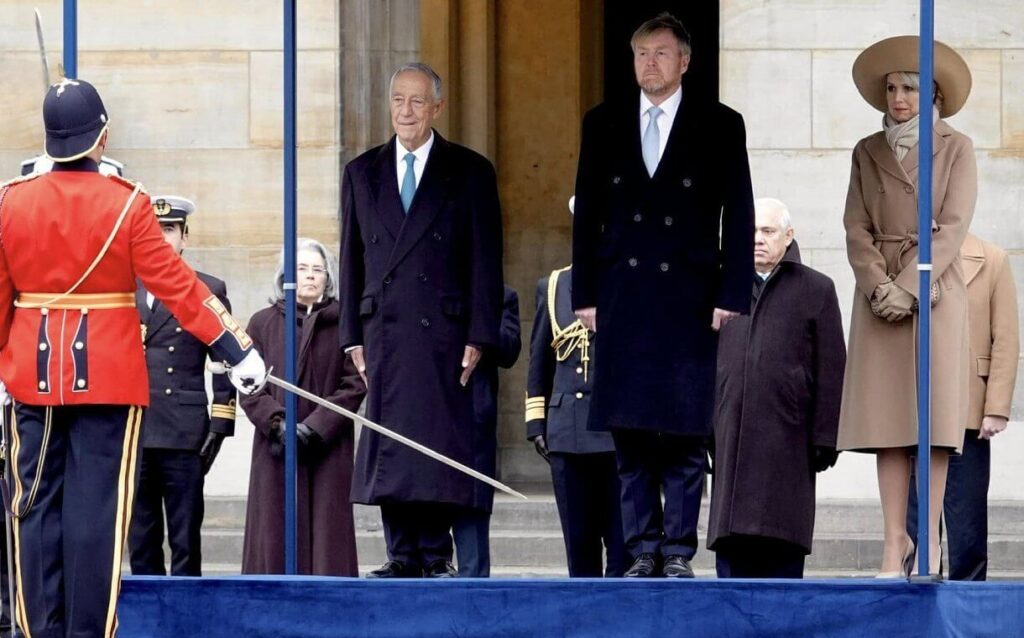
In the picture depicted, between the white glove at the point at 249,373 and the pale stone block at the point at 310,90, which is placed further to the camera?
the pale stone block at the point at 310,90

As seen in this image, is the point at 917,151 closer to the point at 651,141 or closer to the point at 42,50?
the point at 651,141

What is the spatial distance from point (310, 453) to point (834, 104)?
12.3 feet

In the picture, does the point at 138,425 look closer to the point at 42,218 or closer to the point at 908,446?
the point at 42,218

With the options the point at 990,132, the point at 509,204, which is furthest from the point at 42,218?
the point at 509,204

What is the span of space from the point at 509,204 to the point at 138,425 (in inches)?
294

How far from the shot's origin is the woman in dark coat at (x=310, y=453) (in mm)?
10375

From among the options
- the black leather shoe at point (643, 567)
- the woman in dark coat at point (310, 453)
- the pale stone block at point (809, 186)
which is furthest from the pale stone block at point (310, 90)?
the black leather shoe at point (643, 567)

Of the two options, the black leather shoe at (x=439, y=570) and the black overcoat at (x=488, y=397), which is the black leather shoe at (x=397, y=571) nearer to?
the black leather shoe at (x=439, y=570)

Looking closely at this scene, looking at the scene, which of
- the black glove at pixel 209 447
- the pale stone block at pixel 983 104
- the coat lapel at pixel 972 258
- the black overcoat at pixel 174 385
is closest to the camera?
the coat lapel at pixel 972 258

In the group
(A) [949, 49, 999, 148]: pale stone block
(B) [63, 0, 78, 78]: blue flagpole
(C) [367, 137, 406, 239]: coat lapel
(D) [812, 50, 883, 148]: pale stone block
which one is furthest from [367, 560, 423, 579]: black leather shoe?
(A) [949, 49, 999, 148]: pale stone block

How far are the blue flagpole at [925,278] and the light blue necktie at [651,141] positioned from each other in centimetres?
90

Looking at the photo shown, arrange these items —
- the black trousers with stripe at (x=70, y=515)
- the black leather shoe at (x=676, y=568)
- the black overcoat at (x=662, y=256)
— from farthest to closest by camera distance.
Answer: the black overcoat at (x=662, y=256)
the black leather shoe at (x=676, y=568)
the black trousers with stripe at (x=70, y=515)

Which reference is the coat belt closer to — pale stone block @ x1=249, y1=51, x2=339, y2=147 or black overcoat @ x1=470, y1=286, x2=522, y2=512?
black overcoat @ x1=470, y1=286, x2=522, y2=512

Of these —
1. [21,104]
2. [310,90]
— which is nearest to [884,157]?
[310,90]
